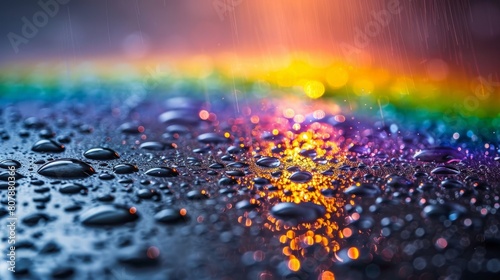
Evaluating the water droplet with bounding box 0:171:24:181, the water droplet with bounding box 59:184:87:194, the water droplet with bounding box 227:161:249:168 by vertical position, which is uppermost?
the water droplet with bounding box 0:171:24:181

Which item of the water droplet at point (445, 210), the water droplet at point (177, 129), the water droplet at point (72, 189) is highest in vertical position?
the water droplet at point (177, 129)

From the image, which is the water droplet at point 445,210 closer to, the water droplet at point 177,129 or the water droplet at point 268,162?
the water droplet at point 268,162

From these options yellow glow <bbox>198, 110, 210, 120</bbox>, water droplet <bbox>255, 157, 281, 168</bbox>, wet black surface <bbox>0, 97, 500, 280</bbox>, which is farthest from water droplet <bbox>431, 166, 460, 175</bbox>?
yellow glow <bbox>198, 110, 210, 120</bbox>

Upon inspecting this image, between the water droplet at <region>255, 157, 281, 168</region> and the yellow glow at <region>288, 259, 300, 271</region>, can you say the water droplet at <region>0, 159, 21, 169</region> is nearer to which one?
the water droplet at <region>255, 157, 281, 168</region>

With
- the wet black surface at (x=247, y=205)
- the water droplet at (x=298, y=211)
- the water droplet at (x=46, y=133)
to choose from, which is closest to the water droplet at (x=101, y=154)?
the wet black surface at (x=247, y=205)

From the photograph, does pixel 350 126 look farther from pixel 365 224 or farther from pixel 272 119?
pixel 365 224

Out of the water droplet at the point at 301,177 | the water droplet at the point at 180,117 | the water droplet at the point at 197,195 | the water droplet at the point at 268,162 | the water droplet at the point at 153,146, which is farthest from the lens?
the water droplet at the point at 180,117

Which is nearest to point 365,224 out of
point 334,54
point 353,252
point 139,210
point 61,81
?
point 353,252
